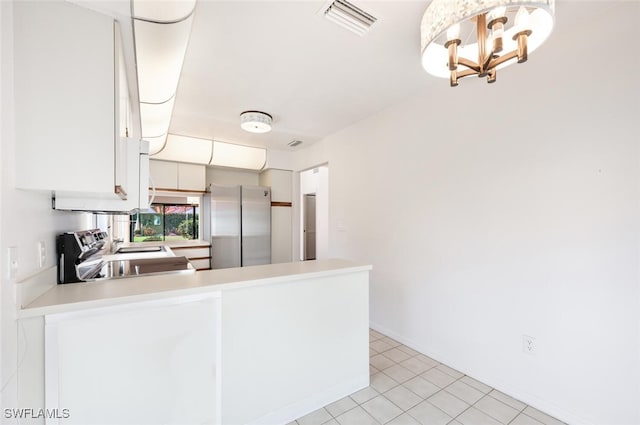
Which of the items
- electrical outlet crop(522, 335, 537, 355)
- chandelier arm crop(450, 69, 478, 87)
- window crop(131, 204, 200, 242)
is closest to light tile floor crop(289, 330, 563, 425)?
electrical outlet crop(522, 335, 537, 355)

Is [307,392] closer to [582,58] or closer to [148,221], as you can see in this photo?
[582,58]

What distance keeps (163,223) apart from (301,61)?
3.69 meters

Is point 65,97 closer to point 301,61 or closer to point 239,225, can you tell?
point 301,61

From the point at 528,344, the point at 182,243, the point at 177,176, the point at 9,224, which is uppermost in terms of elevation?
the point at 177,176

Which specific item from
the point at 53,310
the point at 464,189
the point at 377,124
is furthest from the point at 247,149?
the point at 53,310

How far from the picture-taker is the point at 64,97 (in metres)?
1.09

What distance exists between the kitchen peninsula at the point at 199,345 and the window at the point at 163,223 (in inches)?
130

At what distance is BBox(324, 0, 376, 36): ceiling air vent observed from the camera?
153 cm

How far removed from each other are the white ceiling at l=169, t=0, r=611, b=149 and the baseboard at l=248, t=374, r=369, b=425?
2.40m

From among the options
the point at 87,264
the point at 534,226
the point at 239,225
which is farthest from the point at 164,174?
the point at 534,226

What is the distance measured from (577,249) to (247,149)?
423 cm

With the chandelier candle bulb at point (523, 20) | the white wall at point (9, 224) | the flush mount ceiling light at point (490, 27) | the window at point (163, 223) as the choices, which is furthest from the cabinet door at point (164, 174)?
the chandelier candle bulb at point (523, 20)

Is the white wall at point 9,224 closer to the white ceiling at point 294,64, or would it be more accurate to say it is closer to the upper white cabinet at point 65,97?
the upper white cabinet at point 65,97

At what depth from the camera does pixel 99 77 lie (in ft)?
3.76
